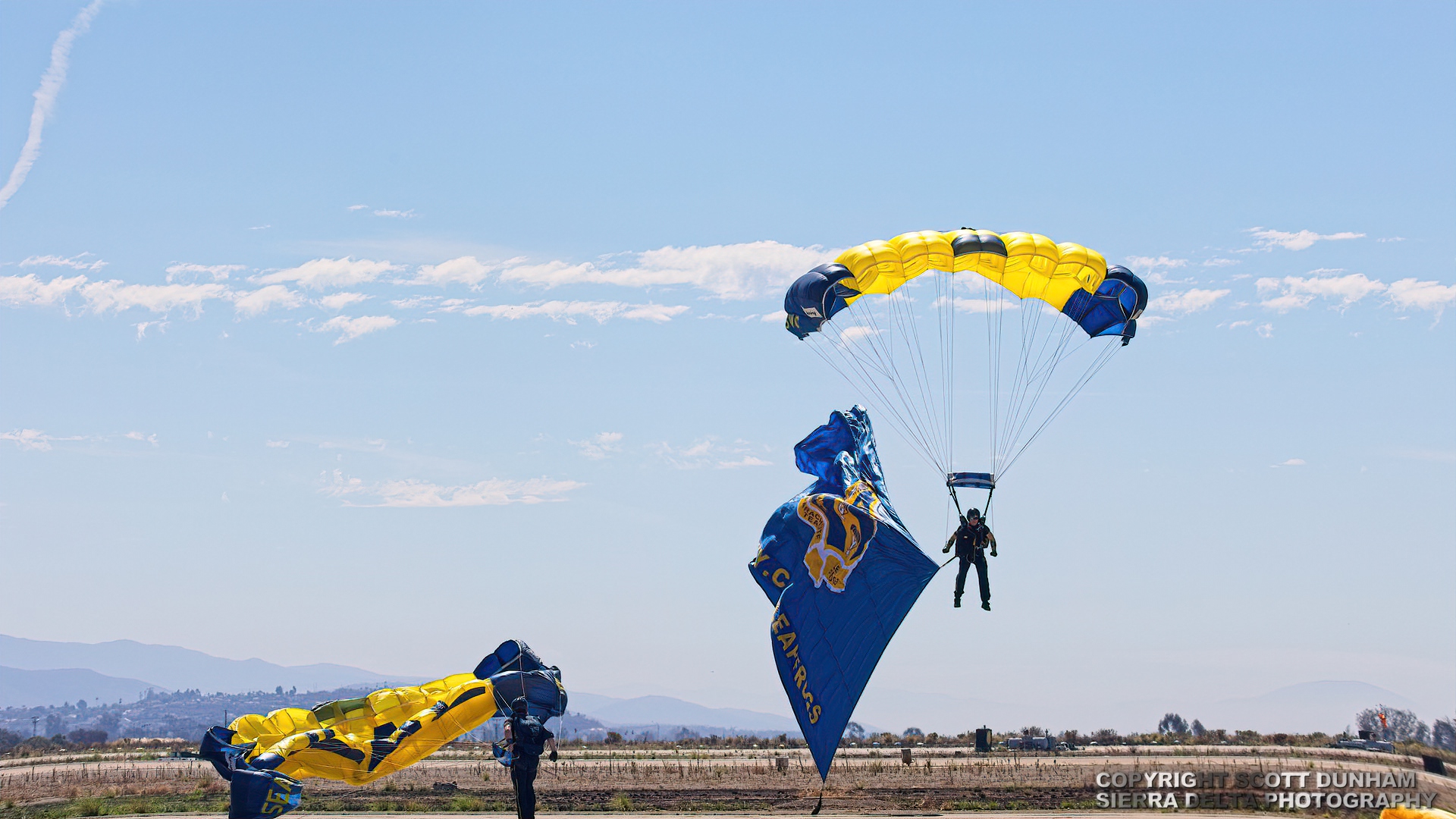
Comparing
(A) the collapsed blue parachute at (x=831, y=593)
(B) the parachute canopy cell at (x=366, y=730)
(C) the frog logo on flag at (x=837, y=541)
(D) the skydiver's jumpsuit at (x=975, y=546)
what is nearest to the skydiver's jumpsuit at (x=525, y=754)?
(B) the parachute canopy cell at (x=366, y=730)

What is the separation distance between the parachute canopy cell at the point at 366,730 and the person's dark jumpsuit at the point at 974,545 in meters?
6.93

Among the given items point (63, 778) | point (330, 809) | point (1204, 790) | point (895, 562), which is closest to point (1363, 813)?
point (1204, 790)

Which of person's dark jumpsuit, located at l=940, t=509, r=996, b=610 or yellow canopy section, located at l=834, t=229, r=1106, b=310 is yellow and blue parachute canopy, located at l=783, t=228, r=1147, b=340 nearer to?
yellow canopy section, located at l=834, t=229, r=1106, b=310

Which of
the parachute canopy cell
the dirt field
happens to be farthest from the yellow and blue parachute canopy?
the dirt field

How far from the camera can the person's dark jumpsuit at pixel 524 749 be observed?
20062 mm

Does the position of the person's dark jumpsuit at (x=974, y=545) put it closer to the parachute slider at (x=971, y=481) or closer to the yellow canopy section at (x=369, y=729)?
the parachute slider at (x=971, y=481)

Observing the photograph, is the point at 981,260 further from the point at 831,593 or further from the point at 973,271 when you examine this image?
the point at 831,593

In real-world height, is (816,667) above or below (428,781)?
above

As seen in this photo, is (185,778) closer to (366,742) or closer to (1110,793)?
(366,742)

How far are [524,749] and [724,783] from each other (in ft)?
46.9

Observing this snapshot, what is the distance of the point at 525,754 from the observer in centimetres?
2016

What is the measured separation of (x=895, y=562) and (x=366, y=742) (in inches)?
338

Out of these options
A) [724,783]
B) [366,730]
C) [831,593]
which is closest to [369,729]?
[366,730]

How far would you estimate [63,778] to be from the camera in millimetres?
38125
